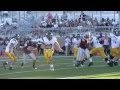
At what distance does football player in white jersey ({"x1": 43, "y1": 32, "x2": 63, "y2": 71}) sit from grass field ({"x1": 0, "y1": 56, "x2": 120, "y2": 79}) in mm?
95

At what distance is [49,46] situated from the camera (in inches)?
963

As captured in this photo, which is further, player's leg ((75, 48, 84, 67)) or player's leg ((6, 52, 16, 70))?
player's leg ((75, 48, 84, 67))

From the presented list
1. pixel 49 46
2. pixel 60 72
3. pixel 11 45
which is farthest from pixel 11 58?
pixel 60 72

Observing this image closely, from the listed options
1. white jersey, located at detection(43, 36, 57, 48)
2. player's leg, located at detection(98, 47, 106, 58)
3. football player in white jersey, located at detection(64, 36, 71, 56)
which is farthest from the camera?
player's leg, located at detection(98, 47, 106, 58)

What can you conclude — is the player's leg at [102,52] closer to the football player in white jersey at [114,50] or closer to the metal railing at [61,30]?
the football player in white jersey at [114,50]

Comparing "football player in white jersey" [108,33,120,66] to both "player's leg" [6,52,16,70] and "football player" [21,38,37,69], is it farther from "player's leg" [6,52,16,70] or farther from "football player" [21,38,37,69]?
"player's leg" [6,52,16,70]

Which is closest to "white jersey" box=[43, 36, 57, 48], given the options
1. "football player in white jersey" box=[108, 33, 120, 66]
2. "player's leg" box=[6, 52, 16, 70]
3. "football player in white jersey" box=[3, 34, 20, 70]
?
"football player in white jersey" box=[3, 34, 20, 70]

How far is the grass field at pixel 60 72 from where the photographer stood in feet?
78.8

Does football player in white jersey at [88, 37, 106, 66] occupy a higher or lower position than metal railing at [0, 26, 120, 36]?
lower

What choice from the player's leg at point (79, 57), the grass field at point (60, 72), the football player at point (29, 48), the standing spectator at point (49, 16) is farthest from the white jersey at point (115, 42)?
the football player at point (29, 48)

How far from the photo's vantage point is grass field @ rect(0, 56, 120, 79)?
945 inches
